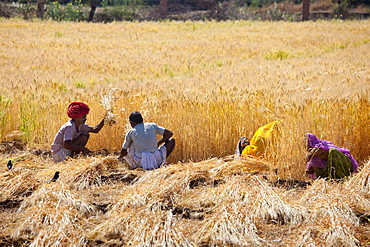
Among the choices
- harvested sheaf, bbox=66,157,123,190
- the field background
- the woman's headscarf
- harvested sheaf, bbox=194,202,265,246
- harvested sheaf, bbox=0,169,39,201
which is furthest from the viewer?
the field background

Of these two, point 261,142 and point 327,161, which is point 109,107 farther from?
point 327,161

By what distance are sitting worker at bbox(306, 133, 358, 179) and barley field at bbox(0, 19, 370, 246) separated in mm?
102

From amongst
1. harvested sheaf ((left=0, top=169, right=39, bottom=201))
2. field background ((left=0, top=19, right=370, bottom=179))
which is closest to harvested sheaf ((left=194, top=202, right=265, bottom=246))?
field background ((left=0, top=19, right=370, bottom=179))

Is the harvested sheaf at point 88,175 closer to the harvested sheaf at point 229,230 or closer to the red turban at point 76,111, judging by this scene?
the red turban at point 76,111

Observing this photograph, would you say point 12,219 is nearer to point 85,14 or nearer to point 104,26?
point 104,26

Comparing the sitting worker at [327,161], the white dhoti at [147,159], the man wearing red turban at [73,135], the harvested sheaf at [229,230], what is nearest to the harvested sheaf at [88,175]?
the white dhoti at [147,159]

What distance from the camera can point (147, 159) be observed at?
556 centimetres

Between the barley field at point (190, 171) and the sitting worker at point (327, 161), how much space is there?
102 millimetres

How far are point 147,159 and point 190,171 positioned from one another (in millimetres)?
646

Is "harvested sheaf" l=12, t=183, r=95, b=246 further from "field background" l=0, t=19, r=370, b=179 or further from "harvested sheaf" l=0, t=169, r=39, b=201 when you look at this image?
"field background" l=0, t=19, r=370, b=179

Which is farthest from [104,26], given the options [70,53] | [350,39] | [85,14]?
[350,39]

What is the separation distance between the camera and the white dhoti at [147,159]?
5.56 m

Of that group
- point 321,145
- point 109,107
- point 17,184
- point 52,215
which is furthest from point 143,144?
point 321,145

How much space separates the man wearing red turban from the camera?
5.81m
